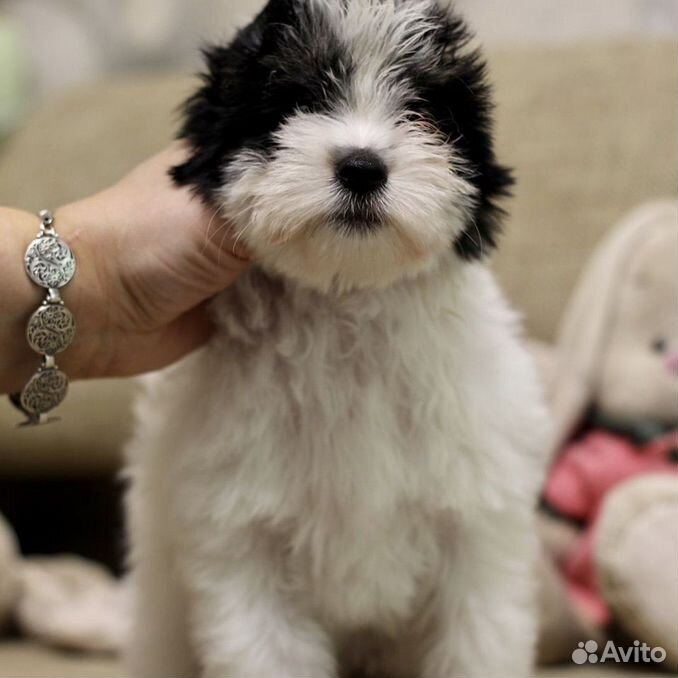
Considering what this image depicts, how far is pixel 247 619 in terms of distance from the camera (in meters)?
1.40

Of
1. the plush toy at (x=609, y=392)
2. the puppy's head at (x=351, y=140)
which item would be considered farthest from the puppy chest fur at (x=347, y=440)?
the plush toy at (x=609, y=392)

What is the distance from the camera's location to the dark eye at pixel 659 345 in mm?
1987

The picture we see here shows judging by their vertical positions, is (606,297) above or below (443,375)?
above

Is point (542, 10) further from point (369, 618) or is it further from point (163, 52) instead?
point (369, 618)

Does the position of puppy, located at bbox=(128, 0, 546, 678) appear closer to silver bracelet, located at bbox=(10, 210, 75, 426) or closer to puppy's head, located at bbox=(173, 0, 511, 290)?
puppy's head, located at bbox=(173, 0, 511, 290)

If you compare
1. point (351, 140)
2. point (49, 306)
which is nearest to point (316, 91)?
point (351, 140)

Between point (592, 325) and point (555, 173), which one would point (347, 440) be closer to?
point (592, 325)

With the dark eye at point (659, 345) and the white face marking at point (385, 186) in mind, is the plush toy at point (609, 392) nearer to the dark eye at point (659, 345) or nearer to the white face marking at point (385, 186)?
the dark eye at point (659, 345)

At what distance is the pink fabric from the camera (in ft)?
6.41

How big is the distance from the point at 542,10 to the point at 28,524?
6.91ft

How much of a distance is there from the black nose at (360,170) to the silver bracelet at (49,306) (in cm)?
50

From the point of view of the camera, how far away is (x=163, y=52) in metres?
3.38

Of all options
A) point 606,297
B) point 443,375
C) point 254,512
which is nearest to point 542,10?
point 606,297

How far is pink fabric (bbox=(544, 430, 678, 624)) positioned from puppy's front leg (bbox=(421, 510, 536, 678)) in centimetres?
53
